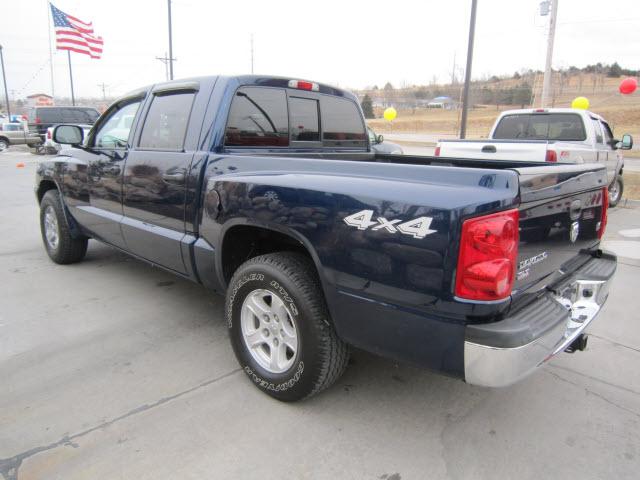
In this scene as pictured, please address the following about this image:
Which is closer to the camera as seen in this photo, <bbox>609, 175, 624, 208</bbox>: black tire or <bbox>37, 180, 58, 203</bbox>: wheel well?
<bbox>37, 180, 58, 203</bbox>: wheel well

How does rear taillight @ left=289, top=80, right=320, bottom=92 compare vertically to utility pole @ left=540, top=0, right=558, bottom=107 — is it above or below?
below

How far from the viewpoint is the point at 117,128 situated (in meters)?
4.21

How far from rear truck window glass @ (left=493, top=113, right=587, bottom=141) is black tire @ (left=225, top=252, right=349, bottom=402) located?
6.97m

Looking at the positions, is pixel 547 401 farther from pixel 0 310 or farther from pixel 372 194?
pixel 0 310

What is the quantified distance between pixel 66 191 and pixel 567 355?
4782 mm

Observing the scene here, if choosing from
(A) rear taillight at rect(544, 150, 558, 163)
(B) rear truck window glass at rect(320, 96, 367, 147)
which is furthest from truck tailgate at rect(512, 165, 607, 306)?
(A) rear taillight at rect(544, 150, 558, 163)

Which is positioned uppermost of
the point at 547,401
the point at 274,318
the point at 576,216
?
the point at 576,216

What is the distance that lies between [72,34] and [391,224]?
29299 millimetres

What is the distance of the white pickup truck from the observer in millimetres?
6547

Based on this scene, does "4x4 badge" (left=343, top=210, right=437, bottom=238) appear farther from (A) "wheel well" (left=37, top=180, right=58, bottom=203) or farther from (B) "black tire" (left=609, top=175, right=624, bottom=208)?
(B) "black tire" (left=609, top=175, right=624, bottom=208)

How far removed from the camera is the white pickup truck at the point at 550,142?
655 centimetres

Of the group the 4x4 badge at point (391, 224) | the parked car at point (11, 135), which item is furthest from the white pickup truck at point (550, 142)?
the parked car at point (11, 135)

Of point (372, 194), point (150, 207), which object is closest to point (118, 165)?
point (150, 207)

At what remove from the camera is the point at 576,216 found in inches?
98.7
